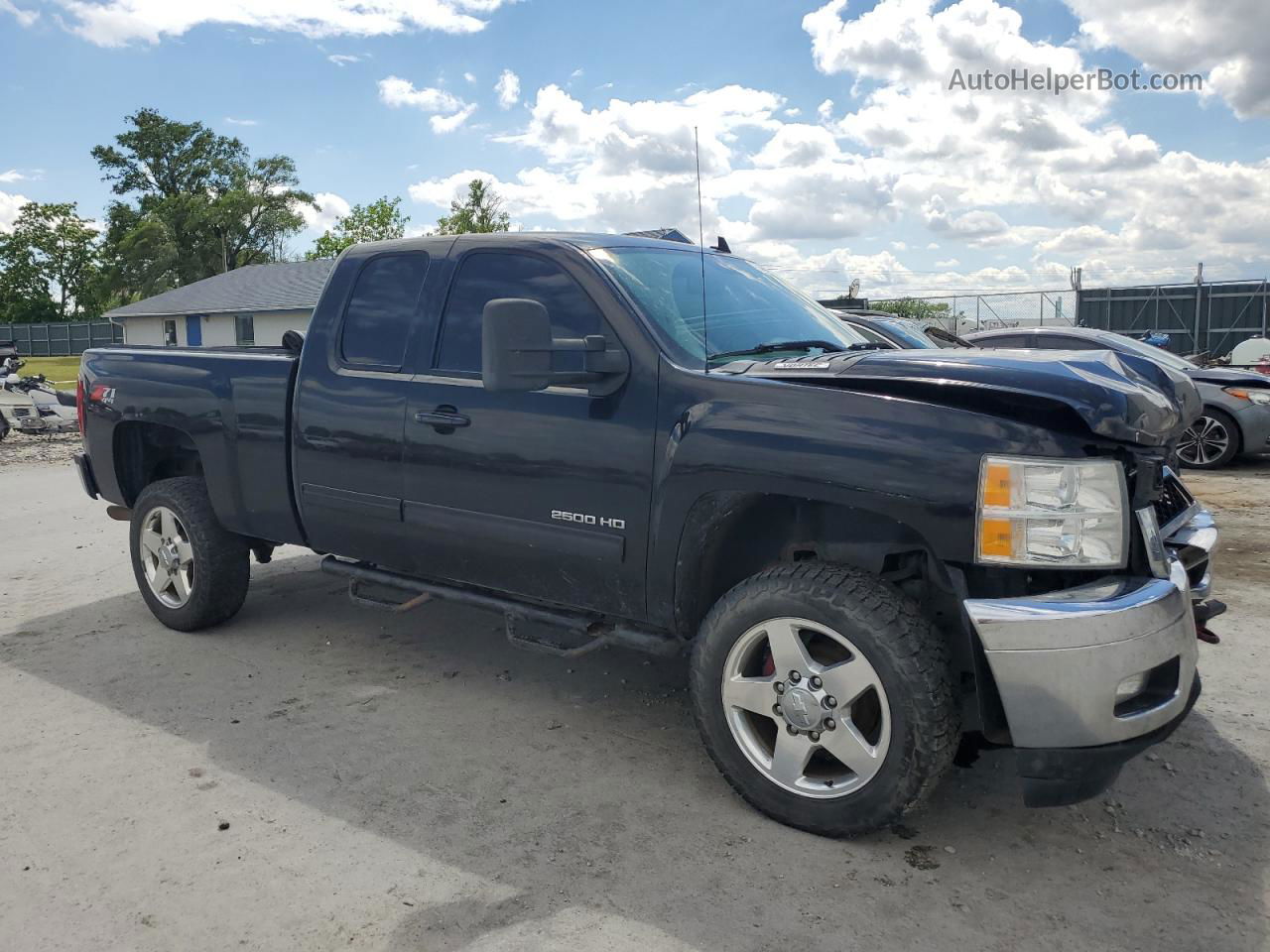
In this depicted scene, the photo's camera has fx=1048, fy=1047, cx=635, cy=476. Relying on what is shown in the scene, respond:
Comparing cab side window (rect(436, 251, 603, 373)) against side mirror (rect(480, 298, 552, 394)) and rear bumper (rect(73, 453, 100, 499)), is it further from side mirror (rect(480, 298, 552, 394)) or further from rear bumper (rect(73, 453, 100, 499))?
rear bumper (rect(73, 453, 100, 499))

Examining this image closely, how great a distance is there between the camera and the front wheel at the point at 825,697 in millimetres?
3043

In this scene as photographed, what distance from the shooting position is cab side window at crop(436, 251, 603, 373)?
392 cm

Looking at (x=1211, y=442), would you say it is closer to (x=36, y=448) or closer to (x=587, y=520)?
(x=587, y=520)

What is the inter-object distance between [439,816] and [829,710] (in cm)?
131

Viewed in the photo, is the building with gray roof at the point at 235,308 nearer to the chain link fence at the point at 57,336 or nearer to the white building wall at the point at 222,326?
the white building wall at the point at 222,326

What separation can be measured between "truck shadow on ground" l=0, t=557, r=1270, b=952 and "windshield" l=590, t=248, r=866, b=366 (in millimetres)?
1539

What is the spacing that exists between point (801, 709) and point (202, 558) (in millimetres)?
3344

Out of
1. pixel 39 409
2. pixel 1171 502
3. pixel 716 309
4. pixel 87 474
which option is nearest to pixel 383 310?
pixel 716 309

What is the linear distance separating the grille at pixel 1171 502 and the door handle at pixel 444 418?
260cm

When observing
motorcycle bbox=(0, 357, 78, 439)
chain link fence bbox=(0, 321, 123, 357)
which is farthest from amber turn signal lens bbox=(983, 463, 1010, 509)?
chain link fence bbox=(0, 321, 123, 357)

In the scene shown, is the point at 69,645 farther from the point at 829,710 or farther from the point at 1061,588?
the point at 1061,588

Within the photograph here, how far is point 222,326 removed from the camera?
44.5 m

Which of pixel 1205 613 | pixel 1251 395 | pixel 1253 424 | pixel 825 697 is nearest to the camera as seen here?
pixel 825 697

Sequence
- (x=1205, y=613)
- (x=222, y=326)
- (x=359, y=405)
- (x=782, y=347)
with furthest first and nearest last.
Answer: (x=222, y=326) → (x=359, y=405) → (x=782, y=347) → (x=1205, y=613)
